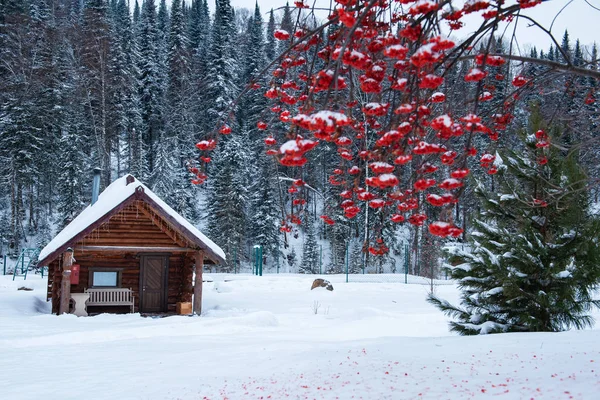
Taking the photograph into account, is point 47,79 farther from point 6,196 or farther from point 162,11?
point 162,11

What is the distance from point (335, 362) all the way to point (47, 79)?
3693cm

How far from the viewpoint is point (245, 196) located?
41875 millimetres

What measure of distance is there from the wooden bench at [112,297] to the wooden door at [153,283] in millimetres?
663

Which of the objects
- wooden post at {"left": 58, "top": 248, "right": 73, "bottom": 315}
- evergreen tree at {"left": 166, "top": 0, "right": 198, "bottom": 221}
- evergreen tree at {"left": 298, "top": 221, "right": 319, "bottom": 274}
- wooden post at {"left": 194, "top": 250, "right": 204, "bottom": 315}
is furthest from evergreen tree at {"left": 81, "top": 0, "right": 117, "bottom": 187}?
wooden post at {"left": 194, "top": 250, "right": 204, "bottom": 315}

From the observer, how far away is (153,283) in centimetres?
1958

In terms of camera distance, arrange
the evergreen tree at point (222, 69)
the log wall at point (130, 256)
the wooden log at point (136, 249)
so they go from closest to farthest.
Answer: the wooden log at point (136, 249)
the log wall at point (130, 256)
the evergreen tree at point (222, 69)

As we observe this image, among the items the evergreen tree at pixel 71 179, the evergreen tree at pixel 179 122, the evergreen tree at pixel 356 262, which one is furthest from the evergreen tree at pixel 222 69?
the evergreen tree at pixel 356 262

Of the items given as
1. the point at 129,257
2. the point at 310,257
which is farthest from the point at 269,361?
the point at 310,257

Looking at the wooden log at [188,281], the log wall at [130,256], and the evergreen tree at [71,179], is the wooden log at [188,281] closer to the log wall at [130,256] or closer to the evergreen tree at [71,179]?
the log wall at [130,256]

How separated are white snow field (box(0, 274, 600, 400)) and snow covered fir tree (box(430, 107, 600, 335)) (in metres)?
0.79

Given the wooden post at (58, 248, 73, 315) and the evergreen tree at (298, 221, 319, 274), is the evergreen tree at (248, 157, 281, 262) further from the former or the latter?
the wooden post at (58, 248, 73, 315)

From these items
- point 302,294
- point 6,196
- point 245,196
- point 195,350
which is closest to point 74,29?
point 6,196

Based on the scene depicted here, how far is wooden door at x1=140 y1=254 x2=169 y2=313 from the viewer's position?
1942 centimetres

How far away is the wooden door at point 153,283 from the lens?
63.7ft
